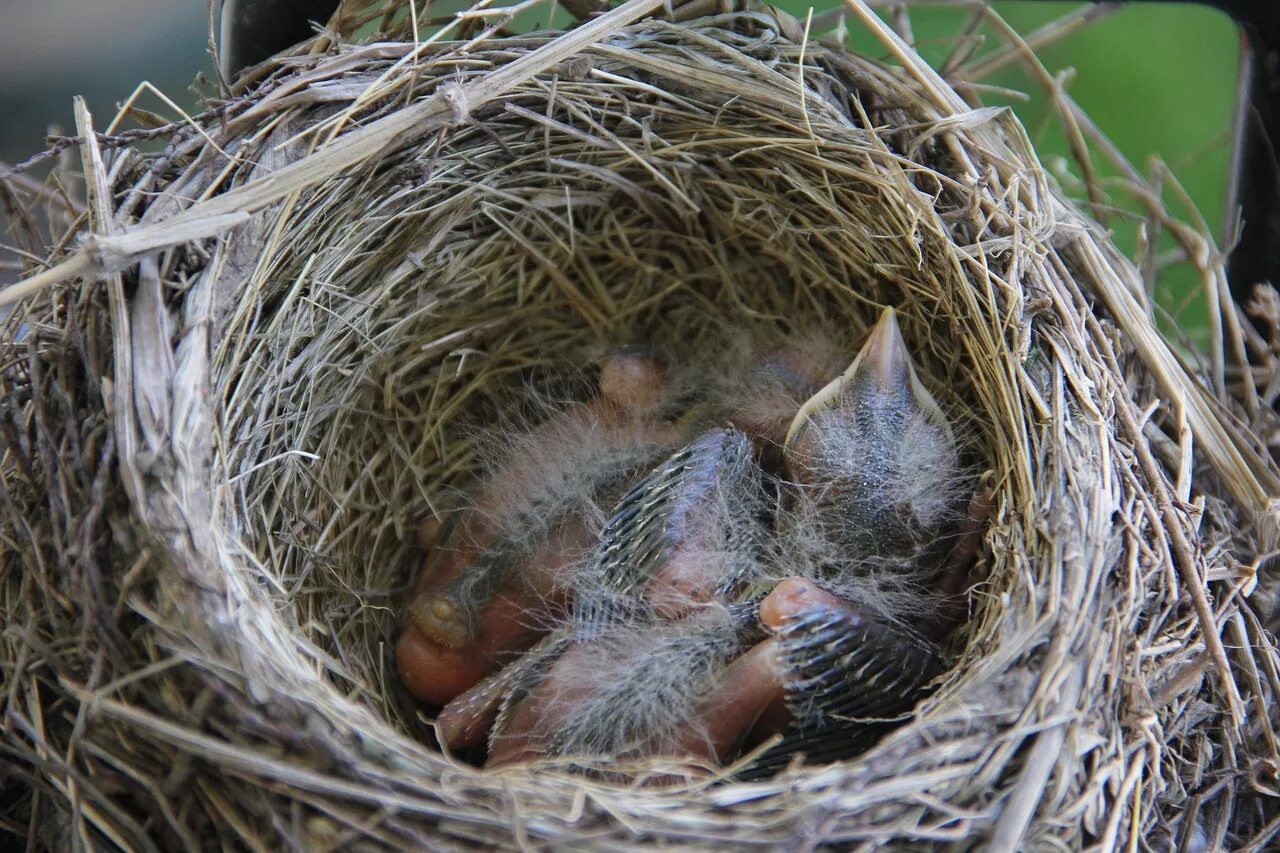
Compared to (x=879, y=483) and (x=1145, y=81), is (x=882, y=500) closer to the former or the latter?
(x=879, y=483)

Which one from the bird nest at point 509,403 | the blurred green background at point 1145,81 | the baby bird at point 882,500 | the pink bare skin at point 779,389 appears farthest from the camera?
the blurred green background at point 1145,81

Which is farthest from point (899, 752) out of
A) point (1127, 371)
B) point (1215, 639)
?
Result: point (1127, 371)

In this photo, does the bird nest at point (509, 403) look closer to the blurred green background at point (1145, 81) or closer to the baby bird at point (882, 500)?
the baby bird at point (882, 500)

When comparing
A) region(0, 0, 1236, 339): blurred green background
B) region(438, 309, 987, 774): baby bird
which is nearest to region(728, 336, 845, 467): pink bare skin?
region(438, 309, 987, 774): baby bird

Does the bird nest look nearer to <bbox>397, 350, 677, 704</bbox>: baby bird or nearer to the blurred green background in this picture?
<bbox>397, 350, 677, 704</bbox>: baby bird

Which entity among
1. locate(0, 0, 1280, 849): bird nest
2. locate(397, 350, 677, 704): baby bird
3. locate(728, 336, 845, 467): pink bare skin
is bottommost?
locate(397, 350, 677, 704): baby bird

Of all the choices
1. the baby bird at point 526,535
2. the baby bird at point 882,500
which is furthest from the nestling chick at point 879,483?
the baby bird at point 526,535
